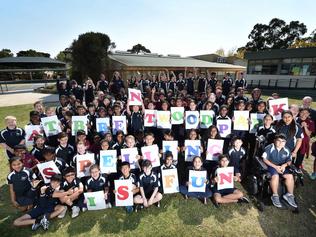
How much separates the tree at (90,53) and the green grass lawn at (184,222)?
23089mm

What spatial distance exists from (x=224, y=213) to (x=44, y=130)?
18.5 ft

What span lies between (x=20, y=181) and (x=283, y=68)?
34.3 m

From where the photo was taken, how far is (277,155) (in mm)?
5238

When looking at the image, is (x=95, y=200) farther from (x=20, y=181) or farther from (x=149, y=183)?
(x=20, y=181)

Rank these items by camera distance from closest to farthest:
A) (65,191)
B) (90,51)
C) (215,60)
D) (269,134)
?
1. (65,191)
2. (269,134)
3. (90,51)
4. (215,60)

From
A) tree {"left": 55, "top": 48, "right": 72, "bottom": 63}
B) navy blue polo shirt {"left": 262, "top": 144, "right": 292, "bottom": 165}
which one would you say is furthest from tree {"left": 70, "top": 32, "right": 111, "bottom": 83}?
navy blue polo shirt {"left": 262, "top": 144, "right": 292, "bottom": 165}

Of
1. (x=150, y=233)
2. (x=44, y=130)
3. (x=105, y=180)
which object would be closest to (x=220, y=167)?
(x=150, y=233)

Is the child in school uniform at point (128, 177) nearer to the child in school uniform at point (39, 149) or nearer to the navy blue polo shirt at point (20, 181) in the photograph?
the navy blue polo shirt at point (20, 181)

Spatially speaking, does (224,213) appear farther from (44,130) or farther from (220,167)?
(44,130)

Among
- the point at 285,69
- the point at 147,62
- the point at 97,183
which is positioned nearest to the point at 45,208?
the point at 97,183

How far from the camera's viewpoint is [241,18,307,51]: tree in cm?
4894

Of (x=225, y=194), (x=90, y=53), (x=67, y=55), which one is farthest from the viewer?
(x=67, y=55)

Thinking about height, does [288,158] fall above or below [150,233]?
above

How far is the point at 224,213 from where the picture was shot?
4.91m
